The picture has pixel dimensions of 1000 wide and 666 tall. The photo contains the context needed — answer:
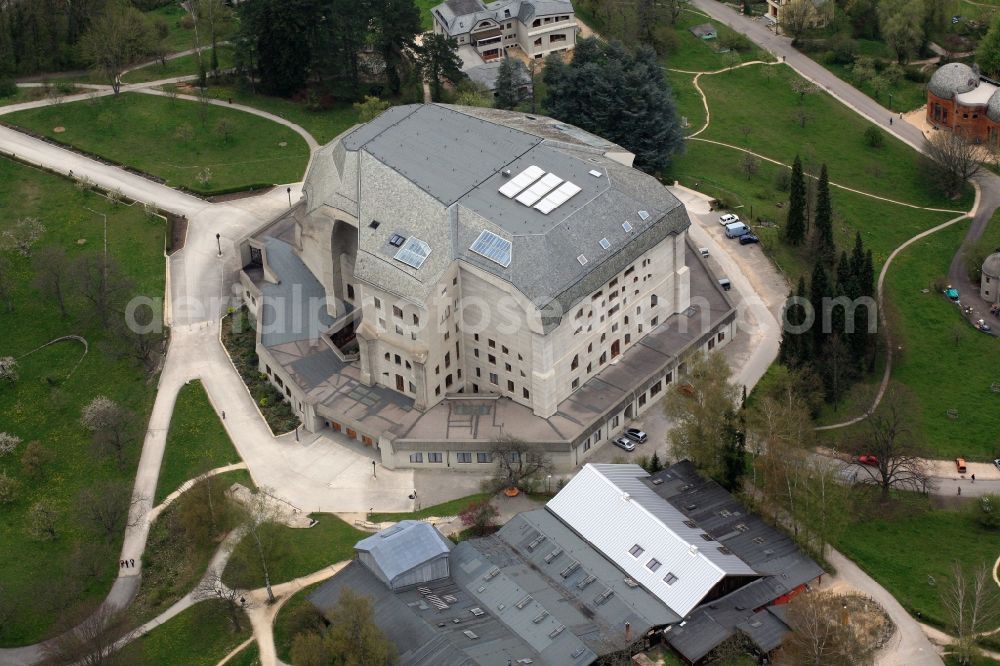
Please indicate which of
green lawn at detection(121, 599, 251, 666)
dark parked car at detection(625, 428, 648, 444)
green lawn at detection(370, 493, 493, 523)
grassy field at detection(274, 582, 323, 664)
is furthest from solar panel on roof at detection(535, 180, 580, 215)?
green lawn at detection(121, 599, 251, 666)

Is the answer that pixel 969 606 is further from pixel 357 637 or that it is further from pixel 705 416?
pixel 357 637

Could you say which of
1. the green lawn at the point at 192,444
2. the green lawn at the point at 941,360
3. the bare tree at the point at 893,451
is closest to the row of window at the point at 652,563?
the bare tree at the point at 893,451

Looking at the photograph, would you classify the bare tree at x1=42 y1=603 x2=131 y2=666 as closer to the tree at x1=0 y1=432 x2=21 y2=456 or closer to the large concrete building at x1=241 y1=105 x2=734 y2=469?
the tree at x1=0 y1=432 x2=21 y2=456

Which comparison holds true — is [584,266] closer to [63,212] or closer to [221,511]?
[221,511]

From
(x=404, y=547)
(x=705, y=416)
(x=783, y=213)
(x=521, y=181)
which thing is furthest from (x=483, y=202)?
(x=783, y=213)

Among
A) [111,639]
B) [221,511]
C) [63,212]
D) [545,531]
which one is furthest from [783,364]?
[63,212]

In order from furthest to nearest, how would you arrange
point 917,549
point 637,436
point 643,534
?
1. point 637,436
2. point 917,549
3. point 643,534
